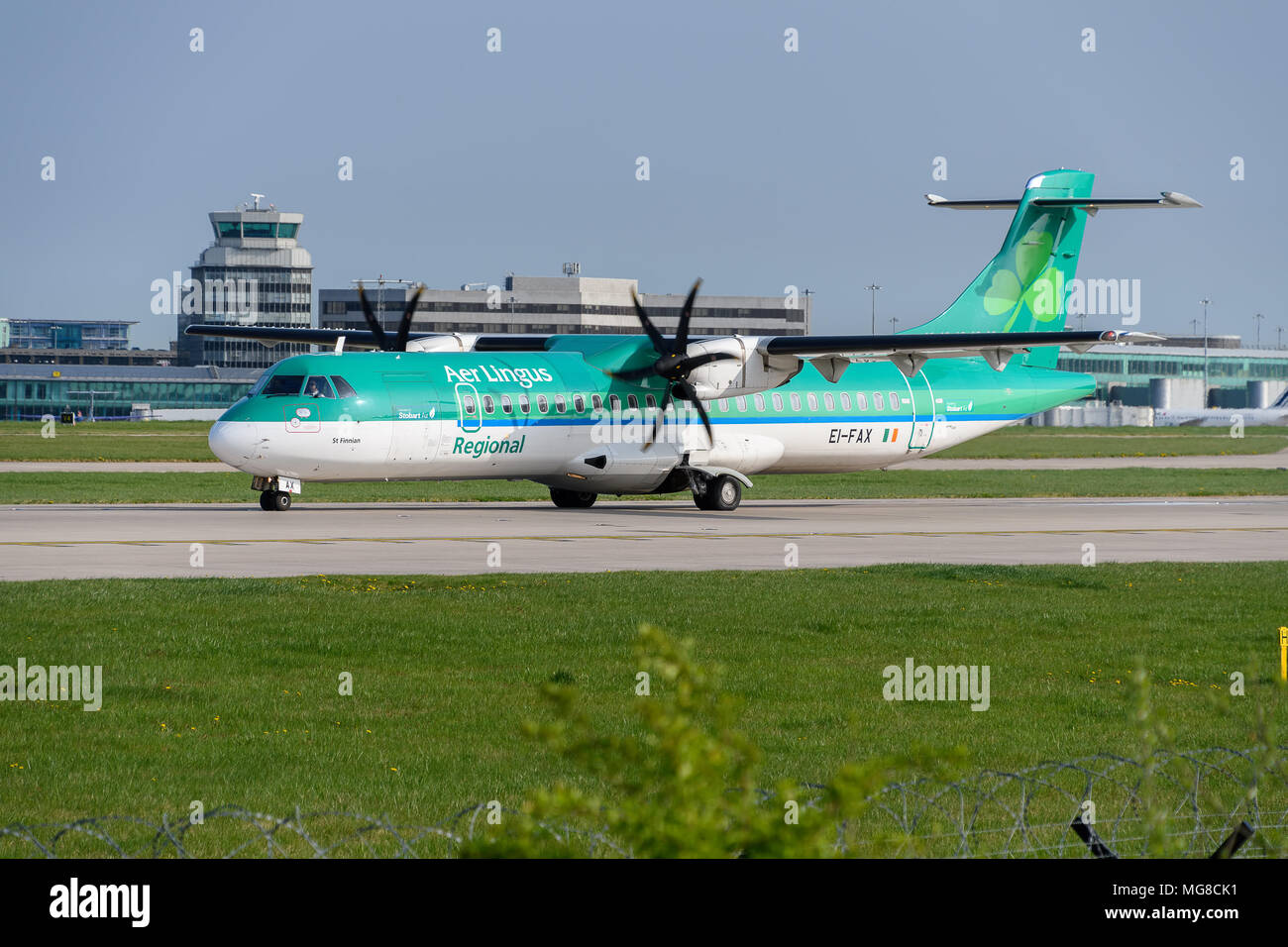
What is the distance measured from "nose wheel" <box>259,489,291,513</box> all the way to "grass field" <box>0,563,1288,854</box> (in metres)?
12.6

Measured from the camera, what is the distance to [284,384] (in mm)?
31484

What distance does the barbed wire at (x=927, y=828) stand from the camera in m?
8.67

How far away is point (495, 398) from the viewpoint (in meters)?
33.5

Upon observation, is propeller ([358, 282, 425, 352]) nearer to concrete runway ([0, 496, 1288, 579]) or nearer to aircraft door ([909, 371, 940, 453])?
concrete runway ([0, 496, 1288, 579])

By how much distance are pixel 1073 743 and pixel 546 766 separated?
441 cm

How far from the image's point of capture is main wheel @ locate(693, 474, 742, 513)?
3688 centimetres

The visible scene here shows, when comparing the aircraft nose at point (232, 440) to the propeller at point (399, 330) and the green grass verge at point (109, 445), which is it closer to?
the propeller at point (399, 330)

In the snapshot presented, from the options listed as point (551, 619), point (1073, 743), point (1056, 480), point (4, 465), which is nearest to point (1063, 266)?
point (1056, 480)

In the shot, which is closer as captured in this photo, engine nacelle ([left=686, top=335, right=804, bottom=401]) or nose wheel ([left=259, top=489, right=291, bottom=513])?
nose wheel ([left=259, top=489, right=291, bottom=513])

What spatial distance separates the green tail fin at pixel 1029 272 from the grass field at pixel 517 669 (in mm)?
20304

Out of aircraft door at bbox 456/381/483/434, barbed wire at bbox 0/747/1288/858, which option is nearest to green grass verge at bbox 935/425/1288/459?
aircraft door at bbox 456/381/483/434

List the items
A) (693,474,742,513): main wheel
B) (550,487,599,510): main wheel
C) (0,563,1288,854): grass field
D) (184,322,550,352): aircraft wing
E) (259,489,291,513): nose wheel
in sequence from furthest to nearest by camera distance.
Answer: (184,322,550,352): aircraft wing → (550,487,599,510): main wheel → (693,474,742,513): main wheel → (259,489,291,513): nose wheel → (0,563,1288,854): grass field

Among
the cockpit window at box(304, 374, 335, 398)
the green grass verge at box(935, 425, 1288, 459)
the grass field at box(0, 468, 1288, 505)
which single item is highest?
the cockpit window at box(304, 374, 335, 398)
